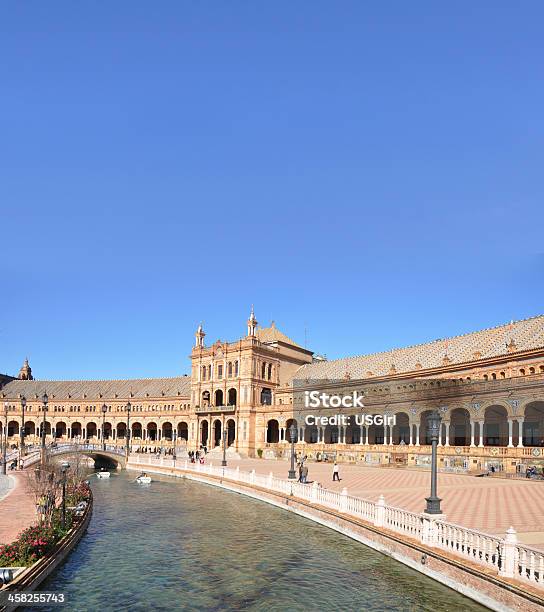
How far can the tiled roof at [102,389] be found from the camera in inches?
4564

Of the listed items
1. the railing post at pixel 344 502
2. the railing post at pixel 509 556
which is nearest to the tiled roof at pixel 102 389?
the railing post at pixel 344 502

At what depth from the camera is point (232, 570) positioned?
20.7m

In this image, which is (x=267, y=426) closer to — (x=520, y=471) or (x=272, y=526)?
(x=520, y=471)

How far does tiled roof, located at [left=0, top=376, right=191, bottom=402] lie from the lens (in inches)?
4564

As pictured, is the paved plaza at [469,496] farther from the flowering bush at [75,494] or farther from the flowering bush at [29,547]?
the flowering bush at [75,494]

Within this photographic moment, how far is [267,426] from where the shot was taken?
88.6m

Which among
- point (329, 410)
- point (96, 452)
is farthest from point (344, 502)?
point (96, 452)

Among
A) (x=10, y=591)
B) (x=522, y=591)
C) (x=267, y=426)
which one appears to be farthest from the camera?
(x=267, y=426)

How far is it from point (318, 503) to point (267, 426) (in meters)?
58.3

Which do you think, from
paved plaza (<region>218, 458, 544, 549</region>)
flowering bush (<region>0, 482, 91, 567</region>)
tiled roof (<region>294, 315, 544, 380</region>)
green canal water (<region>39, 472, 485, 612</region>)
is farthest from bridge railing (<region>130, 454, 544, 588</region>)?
tiled roof (<region>294, 315, 544, 380</region>)

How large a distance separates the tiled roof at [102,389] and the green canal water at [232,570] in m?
81.3

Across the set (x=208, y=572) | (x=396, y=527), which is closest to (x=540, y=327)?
(x=396, y=527)

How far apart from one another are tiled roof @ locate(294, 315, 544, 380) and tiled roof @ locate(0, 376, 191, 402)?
31.2 m

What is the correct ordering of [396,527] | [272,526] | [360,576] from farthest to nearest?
[272,526] < [396,527] < [360,576]
